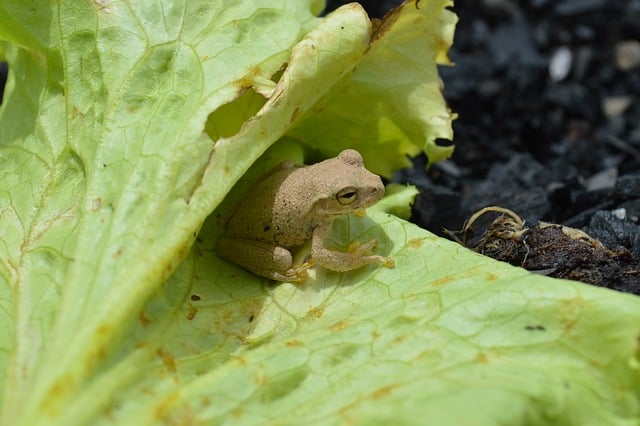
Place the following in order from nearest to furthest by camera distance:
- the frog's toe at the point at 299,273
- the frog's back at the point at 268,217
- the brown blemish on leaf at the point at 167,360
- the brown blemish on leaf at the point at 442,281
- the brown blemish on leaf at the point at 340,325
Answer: the brown blemish on leaf at the point at 167,360
the brown blemish on leaf at the point at 340,325
the brown blemish on leaf at the point at 442,281
the frog's toe at the point at 299,273
the frog's back at the point at 268,217

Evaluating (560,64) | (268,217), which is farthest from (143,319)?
(560,64)

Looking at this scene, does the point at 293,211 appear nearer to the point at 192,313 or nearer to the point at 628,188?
the point at 192,313

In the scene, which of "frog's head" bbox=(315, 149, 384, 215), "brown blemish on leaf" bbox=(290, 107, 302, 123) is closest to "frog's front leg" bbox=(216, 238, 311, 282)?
"frog's head" bbox=(315, 149, 384, 215)

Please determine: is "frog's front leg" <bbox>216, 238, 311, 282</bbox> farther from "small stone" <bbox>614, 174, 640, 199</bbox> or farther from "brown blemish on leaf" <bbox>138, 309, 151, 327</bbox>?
"small stone" <bbox>614, 174, 640, 199</bbox>

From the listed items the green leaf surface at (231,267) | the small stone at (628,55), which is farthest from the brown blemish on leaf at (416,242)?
the small stone at (628,55)

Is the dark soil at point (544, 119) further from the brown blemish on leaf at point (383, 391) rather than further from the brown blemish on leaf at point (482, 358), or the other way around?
the brown blemish on leaf at point (383, 391)

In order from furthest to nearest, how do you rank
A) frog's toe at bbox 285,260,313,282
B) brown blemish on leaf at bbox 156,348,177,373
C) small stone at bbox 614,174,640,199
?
small stone at bbox 614,174,640,199
frog's toe at bbox 285,260,313,282
brown blemish on leaf at bbox 156,348,177,373

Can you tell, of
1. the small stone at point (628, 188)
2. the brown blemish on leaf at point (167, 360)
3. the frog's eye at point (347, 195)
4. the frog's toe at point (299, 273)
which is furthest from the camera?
the small stone at point (628, 188)
